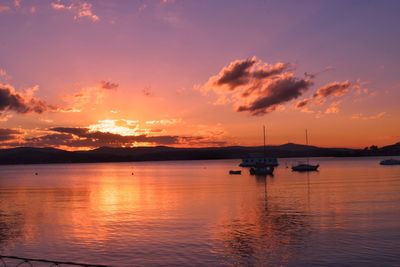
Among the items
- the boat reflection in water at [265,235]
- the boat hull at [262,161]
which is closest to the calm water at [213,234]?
the boat reflection in water at [265,235]

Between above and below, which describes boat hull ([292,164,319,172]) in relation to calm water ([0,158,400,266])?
above

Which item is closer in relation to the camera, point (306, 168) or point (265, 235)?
point (265, 235)

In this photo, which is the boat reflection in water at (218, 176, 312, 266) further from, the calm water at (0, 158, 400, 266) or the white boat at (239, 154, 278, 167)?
the white boat at (239, 154, 278, 167)

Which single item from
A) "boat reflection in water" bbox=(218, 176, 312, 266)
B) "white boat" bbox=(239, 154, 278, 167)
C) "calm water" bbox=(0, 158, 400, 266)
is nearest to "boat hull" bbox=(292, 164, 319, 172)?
"white boat" bbox=(239, 154, 278, 167)

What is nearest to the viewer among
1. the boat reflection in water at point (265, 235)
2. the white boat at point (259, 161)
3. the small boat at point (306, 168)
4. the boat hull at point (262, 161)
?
the boat reflection in water at point (265, 235)

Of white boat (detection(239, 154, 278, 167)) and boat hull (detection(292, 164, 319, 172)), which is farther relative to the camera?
white boat (detection(239, 154, 278, 167))

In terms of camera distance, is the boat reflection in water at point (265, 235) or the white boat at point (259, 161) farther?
the white boat at point (259, 161)

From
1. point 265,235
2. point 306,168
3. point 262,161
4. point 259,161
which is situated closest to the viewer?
point 265,235

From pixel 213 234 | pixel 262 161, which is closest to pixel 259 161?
pixel 262 161

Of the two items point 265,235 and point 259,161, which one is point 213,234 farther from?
point 259,161

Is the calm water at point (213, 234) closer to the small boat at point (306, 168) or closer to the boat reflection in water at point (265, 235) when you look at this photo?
the boat reflection in water at point (265, 235)

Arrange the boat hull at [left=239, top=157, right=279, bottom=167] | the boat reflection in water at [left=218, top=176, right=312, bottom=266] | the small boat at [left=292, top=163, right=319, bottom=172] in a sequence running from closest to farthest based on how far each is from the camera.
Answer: the boat reflection in water at [left=218, top=176, right=312, bottom=266], the small boat at [left=292, top=163, right=319, bottom=172], the boat hull at [left=239, top=157, right=279, bottom=167]

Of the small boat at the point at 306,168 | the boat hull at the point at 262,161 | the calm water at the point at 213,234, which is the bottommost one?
the calm water at the point at 213,234

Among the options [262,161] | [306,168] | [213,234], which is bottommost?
[213,234]
